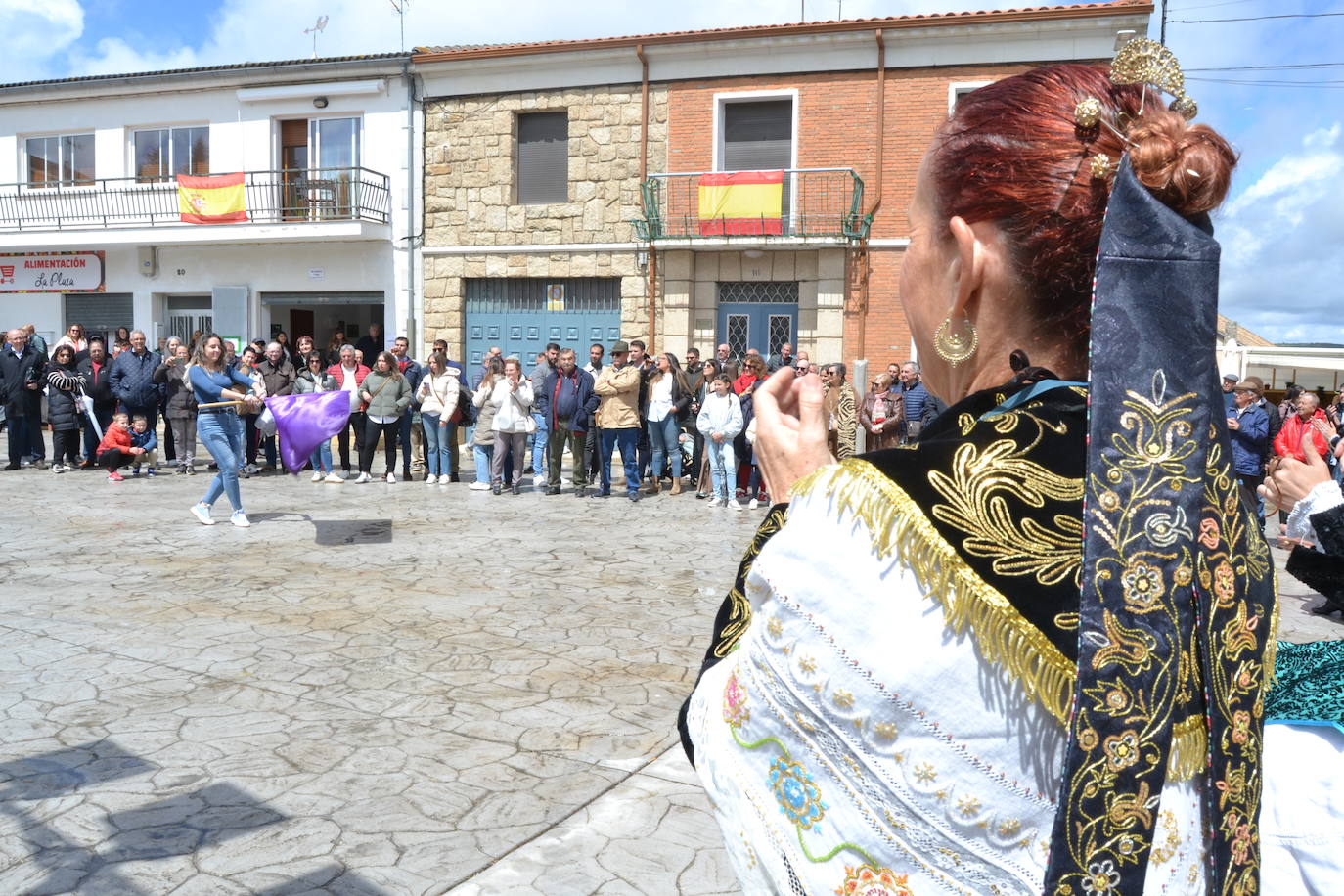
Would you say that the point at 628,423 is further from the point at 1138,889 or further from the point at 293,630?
the point at 1138,889

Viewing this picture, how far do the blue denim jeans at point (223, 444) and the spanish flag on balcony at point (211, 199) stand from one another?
11.0 meters

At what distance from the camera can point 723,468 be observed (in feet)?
40.9

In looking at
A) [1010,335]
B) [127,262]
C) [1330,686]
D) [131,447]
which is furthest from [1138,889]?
[127,262]

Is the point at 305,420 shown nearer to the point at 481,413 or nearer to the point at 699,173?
the point at 481,413

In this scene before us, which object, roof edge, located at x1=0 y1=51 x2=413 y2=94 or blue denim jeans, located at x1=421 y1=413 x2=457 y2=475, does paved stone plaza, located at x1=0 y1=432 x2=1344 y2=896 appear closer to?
blue denim jeans, located at x1=421 y1=413 x2=457 y2=475

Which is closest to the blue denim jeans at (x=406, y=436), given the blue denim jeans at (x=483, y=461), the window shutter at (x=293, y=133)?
A: the blue denim jeans at (x=483, y=461)

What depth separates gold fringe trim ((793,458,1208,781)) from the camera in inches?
43.7

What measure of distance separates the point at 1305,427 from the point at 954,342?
38.5ft

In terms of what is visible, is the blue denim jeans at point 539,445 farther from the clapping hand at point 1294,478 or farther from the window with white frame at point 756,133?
the clapping hand at point 1294,478

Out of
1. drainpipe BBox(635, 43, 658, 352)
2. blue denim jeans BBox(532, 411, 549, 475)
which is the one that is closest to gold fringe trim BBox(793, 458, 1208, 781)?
blue denim jeans BBox(532, 411, 549, 475)

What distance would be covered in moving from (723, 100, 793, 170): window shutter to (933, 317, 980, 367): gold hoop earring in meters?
17.1

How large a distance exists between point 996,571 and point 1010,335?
347mm

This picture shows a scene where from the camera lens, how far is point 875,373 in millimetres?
17406

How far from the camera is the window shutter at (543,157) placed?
18.9 meters
